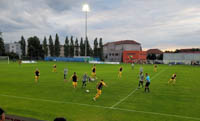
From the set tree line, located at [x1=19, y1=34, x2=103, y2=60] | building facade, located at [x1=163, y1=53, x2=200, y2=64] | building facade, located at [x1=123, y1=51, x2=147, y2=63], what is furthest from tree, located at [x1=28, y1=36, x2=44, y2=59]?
building facade, located at [x1=163, y1=53, x2=200, y2=64]

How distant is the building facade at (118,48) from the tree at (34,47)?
49856 millimetres

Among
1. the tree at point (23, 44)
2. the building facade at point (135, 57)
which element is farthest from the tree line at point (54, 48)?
the building facade at point (135, 57)

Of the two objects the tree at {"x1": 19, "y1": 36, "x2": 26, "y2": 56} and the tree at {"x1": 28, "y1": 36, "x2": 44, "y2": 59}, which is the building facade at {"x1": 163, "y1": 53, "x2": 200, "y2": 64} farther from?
the tree at {"x1": 19, "y1": 36, "x2": 26, "y2": 56}

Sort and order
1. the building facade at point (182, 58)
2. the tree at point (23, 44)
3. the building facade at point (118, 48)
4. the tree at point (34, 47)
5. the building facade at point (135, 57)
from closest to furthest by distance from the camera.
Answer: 1. the building facade at point (182, 58)
2. the building facade at point (135, 57)
3. the building facade at point (118, 48)
4. the tree at point (34, 47)
5. the tree at point (23, 44)

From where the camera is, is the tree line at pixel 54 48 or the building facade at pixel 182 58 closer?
the building facade at pixel 182 58

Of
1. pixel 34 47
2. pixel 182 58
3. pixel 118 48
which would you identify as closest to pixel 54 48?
pixel 34 47

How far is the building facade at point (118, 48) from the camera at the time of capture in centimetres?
11031

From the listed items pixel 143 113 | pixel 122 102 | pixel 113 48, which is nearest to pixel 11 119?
pixel 143 113

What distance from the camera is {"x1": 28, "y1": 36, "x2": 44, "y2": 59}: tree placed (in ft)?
368

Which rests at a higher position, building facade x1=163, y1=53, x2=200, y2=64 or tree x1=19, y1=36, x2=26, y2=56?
tree x1=19, y1=36, x2=26, y2=56

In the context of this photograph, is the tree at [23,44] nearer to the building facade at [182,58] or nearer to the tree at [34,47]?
the tree at [34,47]

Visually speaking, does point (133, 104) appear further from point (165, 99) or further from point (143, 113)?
point (165, 99)

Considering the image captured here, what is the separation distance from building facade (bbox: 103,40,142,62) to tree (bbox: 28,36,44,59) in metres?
49.9

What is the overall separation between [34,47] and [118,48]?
60.7 metres
